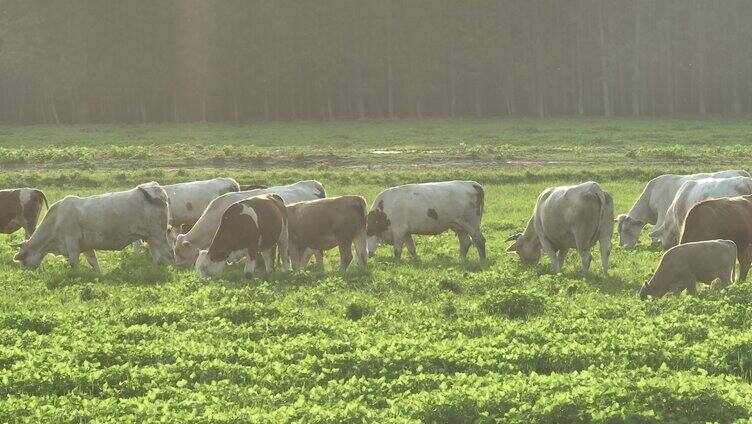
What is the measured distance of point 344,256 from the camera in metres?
21.3

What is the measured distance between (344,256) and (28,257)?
21.2ft

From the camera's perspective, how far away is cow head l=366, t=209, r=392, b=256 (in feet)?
80.3

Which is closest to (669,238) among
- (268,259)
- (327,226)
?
(327,226)

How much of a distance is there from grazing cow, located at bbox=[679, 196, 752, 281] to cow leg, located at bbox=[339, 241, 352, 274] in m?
6.46

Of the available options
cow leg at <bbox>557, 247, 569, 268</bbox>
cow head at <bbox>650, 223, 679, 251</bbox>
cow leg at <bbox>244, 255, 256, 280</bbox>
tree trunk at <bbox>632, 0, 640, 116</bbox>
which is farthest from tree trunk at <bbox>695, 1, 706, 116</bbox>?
cow leg at <bbox>244, 255, 256, 280</bbox>

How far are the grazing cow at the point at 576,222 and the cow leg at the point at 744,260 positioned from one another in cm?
269

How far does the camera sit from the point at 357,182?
38281 mm

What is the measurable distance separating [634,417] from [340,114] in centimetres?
7735

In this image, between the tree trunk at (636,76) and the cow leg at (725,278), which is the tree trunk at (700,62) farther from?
the cow leg at (725,278)

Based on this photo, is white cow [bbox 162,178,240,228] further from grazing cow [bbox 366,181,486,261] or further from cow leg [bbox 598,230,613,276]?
cow leg [bbox 598,230,613,276]

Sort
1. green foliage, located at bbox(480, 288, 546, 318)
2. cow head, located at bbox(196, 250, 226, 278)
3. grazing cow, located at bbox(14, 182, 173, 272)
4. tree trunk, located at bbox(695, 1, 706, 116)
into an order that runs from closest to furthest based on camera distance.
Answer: green foliage, located at bbox(480, 288, 546, 318) → cow head, located at bbox(196, 250, 226, 278) → grazing cow, located at bbox(14, 182, 173, 272) → tree trunk, located at bbox(695, 1, 706, 116)

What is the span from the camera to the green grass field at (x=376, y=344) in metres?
11.0

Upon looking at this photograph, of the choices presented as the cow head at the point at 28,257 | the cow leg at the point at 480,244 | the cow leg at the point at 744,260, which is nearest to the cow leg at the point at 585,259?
the cow leg at the point at 480,244

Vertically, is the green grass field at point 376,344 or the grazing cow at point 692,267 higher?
the grazing cow at point 692,267
